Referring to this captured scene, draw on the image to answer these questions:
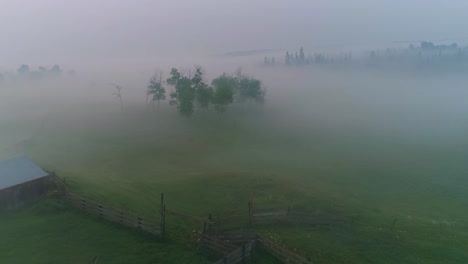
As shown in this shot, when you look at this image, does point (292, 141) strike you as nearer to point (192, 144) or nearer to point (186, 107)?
point (192, 144)

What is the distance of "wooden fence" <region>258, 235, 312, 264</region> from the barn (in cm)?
2345

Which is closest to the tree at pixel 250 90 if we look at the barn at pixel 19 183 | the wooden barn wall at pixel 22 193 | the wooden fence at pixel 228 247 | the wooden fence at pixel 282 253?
the barn at pixel 19 183

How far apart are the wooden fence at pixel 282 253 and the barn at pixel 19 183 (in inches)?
923

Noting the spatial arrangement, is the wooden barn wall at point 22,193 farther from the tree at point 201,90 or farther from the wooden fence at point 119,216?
the tree at point 201,90

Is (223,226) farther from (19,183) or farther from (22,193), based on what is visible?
(19,183)

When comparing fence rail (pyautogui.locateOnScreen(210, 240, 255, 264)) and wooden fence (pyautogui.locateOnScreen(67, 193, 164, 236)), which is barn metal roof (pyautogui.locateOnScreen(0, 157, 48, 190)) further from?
fence rail (pyautogui.locateOnScreen(210, 240, 255, 264))

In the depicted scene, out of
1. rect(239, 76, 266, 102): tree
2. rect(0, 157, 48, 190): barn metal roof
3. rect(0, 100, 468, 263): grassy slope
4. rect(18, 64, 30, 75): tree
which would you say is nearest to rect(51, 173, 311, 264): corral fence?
rect(0, 100, 468, 263): grassy slope

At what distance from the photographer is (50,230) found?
2794 centimetres

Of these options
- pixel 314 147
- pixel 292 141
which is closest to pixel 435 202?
pixel 314 147

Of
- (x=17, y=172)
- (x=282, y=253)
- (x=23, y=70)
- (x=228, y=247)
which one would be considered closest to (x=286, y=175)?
(x=282, y=253)

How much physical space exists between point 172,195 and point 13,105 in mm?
102730

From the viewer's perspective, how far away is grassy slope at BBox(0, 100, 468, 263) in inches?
1151

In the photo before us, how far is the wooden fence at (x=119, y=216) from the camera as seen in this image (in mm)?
27066

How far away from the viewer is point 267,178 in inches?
1759
